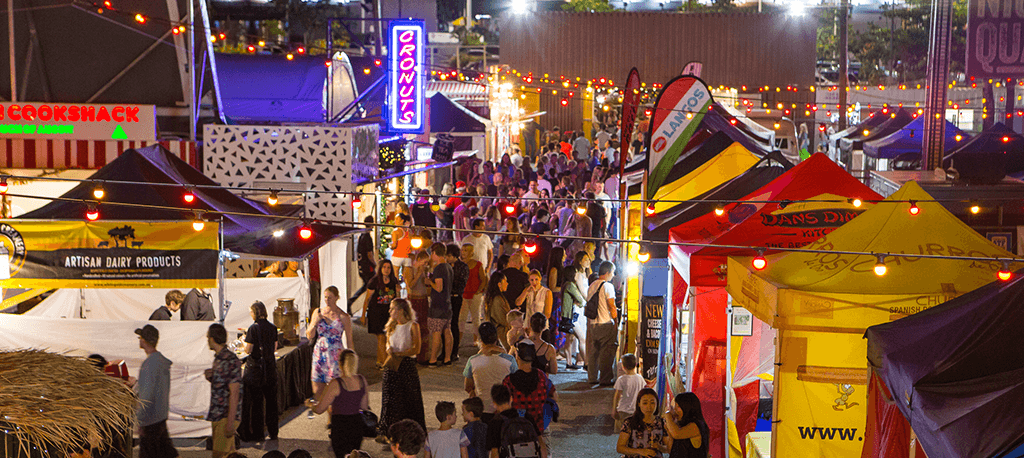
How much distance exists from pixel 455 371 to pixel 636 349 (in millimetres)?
2117

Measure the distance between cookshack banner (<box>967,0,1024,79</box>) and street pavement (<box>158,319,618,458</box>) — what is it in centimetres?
745

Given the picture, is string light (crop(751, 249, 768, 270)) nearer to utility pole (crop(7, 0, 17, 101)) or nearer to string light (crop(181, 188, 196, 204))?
string light (crop(181, 188, 196, 204))

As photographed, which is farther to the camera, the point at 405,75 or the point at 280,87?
the point at 405,75

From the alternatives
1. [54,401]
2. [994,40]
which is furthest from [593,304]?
[994,40]

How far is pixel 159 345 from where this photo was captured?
8.84 meters

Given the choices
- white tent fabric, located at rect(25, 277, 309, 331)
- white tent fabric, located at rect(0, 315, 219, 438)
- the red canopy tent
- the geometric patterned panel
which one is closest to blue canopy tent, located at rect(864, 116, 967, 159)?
the geometric patterned panel

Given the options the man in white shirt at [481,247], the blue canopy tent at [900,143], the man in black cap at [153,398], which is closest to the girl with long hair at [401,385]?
the man in black cap at [153,398]

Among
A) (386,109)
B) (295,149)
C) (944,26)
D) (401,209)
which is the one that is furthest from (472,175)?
(944,26)

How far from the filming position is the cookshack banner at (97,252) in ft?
29.5

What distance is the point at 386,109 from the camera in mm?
19141

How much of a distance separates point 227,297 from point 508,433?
5.68 m

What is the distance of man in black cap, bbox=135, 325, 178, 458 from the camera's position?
7.49 meters

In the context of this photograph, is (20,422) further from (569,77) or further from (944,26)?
(569,77)

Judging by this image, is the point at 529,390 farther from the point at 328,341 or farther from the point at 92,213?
the point at 92,213
